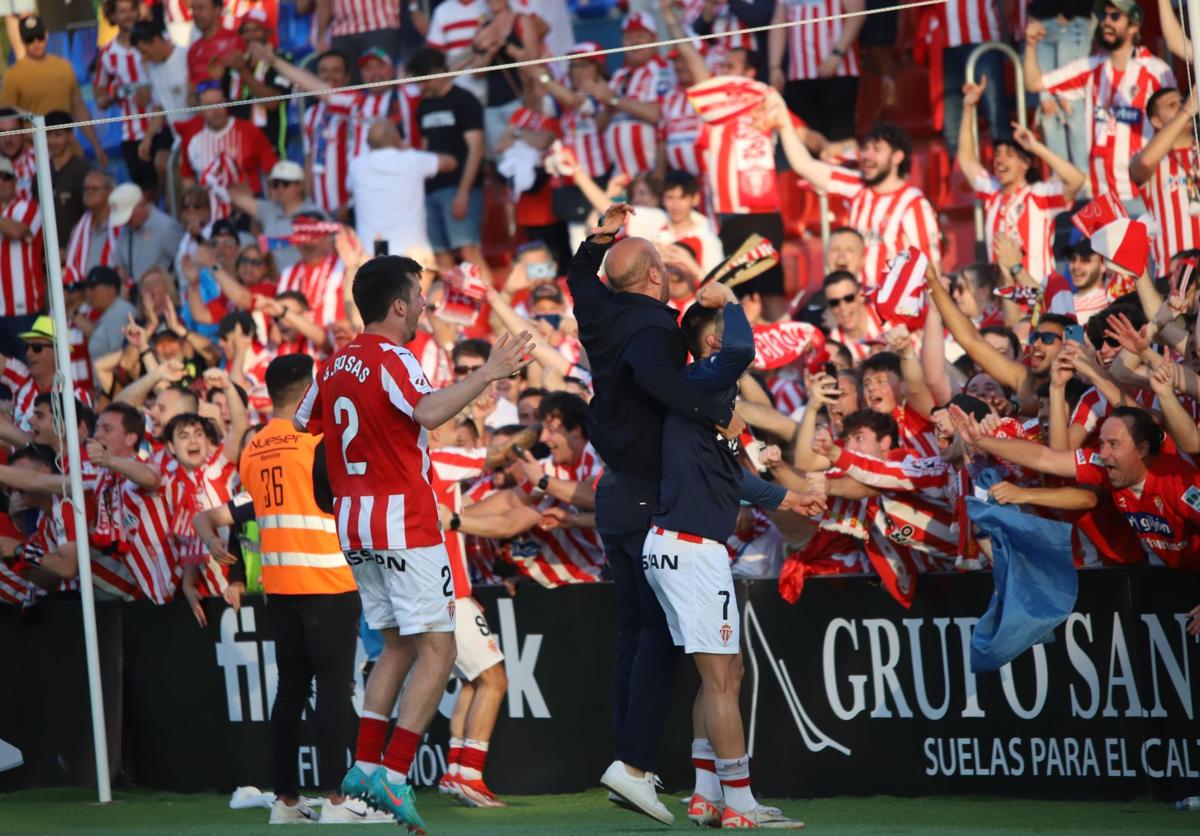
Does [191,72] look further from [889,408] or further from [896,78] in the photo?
[889,408]

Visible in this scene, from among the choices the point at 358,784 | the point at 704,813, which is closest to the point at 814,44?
the point at 704,813

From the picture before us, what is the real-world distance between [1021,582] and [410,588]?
2509 mm

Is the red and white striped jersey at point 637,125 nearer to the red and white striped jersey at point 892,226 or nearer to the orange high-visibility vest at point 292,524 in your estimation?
Result: the red and white striped jersey at point 892,226

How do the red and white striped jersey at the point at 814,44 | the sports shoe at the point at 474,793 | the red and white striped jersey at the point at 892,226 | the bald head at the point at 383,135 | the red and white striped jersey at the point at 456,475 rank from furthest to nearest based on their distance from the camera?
the bald head at the point at 383,135, the red and white striped jersey at the point at 814,44, the red and white striped jersey at the point at 892,226, the red and white striped jersey at the point at 456,475, the sports shoe at the point at 474,793

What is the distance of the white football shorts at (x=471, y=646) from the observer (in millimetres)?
8711

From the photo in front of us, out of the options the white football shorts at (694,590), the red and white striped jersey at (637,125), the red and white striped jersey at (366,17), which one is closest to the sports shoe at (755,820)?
the white football shorts at (694,590)

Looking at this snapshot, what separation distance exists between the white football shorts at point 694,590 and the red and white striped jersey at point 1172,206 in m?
4.95

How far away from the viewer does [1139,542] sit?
7695 millimetres

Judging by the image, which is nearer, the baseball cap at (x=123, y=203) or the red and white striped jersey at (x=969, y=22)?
the red and white striped jersey at (x=969, y=22)

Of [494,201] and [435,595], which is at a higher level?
[494,201]

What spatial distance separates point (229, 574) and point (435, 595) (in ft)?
11.7

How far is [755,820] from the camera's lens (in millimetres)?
6715

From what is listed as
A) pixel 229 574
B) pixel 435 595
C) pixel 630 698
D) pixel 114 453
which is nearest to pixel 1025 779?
pixel 630 698

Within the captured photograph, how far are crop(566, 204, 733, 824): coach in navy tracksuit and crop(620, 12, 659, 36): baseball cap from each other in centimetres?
695
